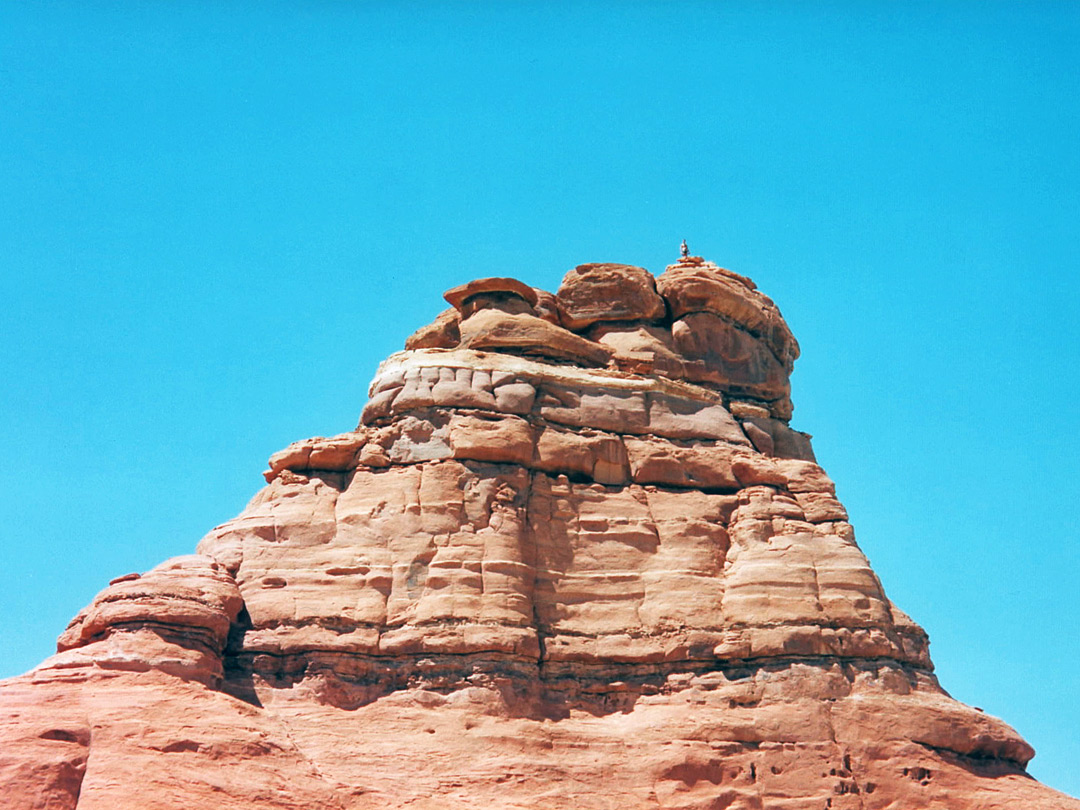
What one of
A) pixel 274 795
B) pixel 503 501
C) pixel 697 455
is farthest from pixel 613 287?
pixel 274 795

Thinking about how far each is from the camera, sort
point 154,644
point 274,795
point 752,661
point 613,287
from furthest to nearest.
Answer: point 613,287 < point 752,661 < point 154,644 < point 274,795

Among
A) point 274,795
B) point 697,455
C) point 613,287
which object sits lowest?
point 274,795

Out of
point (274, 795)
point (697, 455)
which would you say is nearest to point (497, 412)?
point (697, 455)

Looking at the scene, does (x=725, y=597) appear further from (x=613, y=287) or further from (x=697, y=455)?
(x=613, y=287)

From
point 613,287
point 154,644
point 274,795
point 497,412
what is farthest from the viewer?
point 613,287

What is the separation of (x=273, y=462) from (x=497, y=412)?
5352 mm

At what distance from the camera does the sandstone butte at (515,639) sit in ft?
87.9

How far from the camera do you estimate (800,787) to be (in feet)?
93.0

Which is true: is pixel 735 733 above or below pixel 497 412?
below

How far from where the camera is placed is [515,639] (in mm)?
29406

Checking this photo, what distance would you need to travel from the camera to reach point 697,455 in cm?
3425

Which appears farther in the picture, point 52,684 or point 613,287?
point 613,287

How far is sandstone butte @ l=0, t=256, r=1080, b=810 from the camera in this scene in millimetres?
26781

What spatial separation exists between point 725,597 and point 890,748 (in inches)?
186
